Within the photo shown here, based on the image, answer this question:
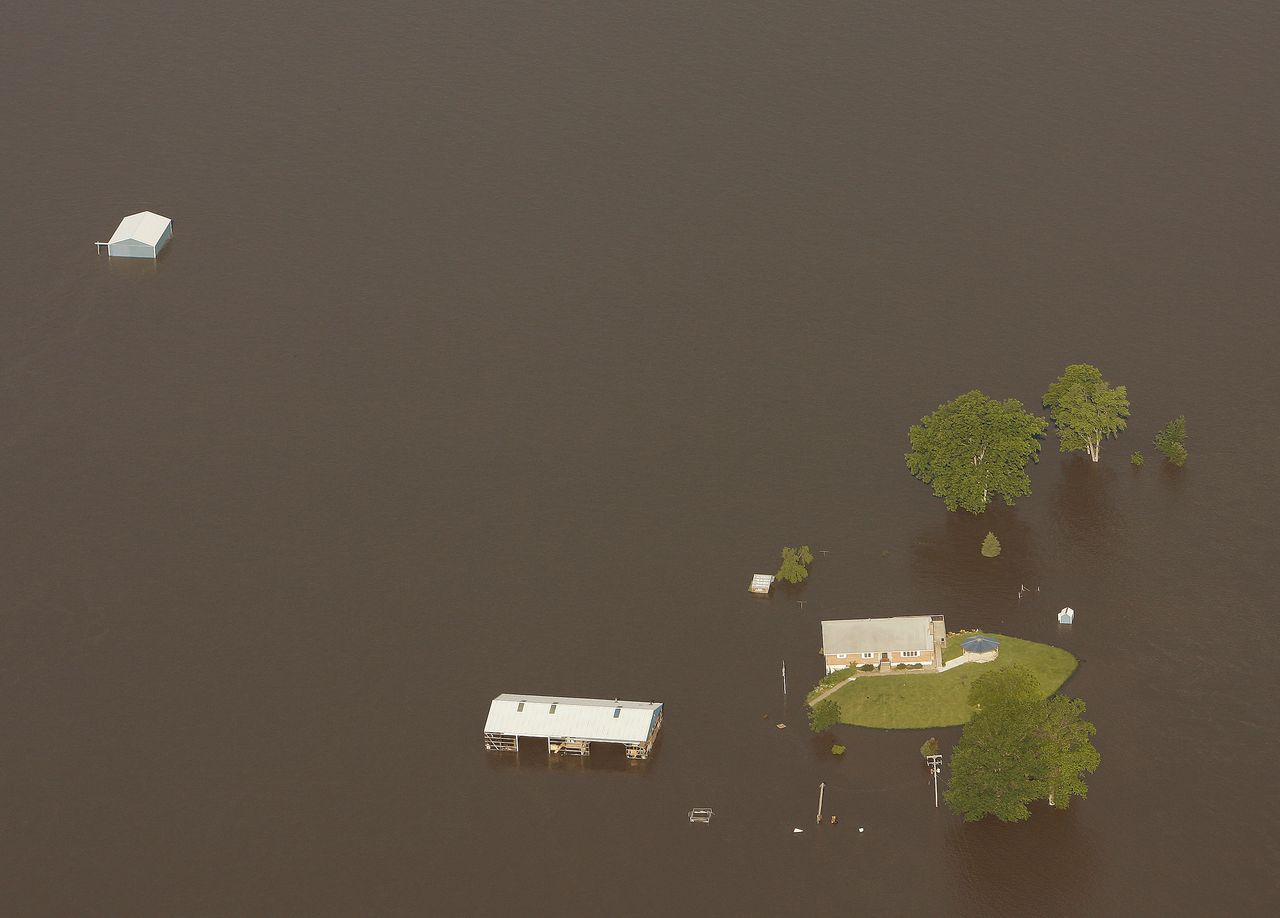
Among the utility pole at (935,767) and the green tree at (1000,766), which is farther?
the utility pole at (935,767)

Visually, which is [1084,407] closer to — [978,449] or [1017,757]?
[978,449]

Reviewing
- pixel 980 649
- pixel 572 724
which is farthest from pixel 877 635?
pixel 572 724

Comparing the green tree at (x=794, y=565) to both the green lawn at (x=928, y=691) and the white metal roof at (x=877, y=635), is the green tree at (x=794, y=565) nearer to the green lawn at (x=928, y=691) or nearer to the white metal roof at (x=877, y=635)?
the white metal roof at (x=877, y=635)

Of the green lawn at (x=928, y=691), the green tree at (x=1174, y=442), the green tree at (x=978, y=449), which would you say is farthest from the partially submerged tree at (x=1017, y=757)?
the green tree at (x=1174, y=442)

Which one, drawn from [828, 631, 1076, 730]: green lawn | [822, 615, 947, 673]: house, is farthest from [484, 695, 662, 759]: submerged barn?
[828, 631, 1076, 730]: green lawn

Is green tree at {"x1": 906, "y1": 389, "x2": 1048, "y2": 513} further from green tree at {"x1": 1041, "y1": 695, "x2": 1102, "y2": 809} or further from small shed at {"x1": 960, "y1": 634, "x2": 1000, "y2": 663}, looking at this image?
green tree at {"x1": 1041, "y1": 695, "x2": 1102, "y2": 809}
